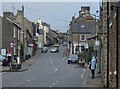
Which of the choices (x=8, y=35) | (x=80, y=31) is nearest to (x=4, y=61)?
(x=8, y=35)

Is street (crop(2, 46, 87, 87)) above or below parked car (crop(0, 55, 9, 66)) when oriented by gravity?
below

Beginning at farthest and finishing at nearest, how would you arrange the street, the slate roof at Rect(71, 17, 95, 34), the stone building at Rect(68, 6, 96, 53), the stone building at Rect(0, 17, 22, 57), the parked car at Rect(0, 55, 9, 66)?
the slate roof at Rect(71, 17, 95, 34) < the stone building at Rect(68, 6, 96, 53) < the stone building at Rect(0, 17, 22, 57) < the parked car at Rect(0, 55, 9, 66) < the street

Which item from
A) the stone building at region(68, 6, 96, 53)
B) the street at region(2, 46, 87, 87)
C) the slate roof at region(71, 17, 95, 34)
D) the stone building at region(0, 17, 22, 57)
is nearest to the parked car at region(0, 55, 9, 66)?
the street at region(2, 46, 87, 87)

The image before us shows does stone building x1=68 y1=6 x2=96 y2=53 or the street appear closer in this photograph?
the street

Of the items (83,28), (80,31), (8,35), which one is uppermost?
(83,28)

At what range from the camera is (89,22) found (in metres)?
108

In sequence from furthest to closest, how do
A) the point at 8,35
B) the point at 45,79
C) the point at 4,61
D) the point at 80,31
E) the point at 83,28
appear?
the point at 83,28, the point at 80,31, the point at 8,35, the point at 4,61, the point at 45,79

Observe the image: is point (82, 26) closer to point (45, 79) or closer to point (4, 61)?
point (4, 61)

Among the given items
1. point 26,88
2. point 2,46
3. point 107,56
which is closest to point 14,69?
point 2,46

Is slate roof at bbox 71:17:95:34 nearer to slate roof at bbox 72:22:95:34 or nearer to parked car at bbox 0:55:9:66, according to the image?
slate roof at bbox 72:22:95:34

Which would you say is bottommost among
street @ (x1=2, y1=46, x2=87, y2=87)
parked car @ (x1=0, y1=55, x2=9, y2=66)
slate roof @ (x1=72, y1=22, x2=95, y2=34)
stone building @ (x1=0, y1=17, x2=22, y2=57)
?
street @ (x1=2, y1=46, x2=87, y2=87)

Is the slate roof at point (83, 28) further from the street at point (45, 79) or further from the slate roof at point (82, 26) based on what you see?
the street at point (45, 79)

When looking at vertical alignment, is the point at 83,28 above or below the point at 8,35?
above

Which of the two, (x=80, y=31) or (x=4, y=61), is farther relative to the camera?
(x=80, y=31)
